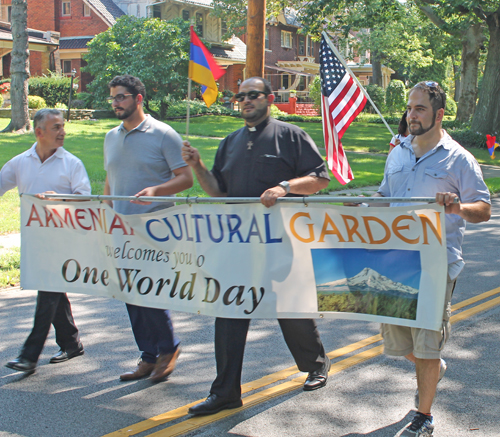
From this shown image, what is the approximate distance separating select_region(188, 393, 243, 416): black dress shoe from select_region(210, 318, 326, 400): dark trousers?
3cm

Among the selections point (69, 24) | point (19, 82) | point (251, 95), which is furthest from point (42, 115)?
point (69, 24)

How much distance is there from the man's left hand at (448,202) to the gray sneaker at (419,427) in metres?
1.16

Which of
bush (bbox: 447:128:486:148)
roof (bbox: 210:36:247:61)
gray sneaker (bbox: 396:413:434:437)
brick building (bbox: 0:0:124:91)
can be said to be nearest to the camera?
gray sneaker (bbox: 396:413:434:437)

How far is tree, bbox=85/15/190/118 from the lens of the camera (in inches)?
1229

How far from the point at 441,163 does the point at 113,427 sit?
249cm

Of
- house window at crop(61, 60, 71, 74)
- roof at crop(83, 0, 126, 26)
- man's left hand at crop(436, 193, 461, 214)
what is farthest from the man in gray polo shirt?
house window at crop(61, 60, 71, 74)

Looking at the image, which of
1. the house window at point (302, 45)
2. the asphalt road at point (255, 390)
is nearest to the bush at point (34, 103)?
the asphalt road at point (255, 390)

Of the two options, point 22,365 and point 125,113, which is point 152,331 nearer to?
point 22,365

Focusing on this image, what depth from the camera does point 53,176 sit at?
502cm

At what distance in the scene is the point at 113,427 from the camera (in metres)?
3.95

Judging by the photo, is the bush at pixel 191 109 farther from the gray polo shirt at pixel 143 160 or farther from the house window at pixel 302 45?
the gray polo shirt at pixel 143 160

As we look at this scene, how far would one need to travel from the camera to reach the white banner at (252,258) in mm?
3722

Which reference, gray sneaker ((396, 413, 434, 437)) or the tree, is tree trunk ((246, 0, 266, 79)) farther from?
the tree

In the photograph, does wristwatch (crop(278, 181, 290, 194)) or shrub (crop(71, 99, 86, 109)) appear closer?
wristwatch (crop(278, 181, 290, 194))
